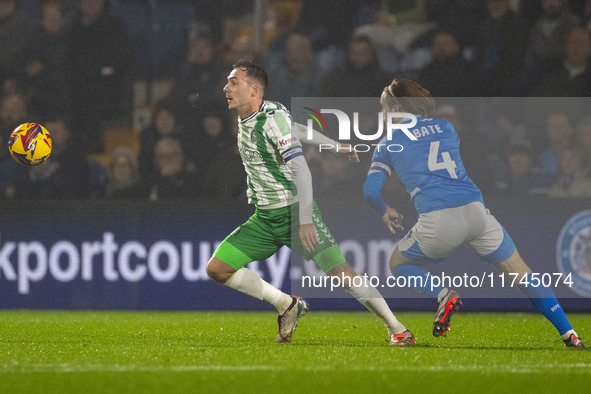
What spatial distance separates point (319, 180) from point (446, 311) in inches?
156

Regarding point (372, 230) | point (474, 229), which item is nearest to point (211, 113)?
point (372, 230)

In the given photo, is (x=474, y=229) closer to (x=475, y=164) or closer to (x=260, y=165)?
(x=260, y=165)

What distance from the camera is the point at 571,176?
33.0ft

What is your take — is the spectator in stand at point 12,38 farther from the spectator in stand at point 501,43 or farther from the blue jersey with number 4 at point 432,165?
the blue jersey with number 4 at point 432,165

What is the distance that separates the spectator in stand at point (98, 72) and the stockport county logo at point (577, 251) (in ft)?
17.0

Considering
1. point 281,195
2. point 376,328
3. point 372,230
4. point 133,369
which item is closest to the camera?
point 133,369

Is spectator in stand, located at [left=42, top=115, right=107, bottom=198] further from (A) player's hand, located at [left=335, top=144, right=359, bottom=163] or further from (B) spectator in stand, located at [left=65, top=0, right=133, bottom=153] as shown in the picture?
(A) player's hand, located at [left=335, top=144, right=359, bottom=163]

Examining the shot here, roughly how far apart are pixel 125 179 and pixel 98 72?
1.54 metres

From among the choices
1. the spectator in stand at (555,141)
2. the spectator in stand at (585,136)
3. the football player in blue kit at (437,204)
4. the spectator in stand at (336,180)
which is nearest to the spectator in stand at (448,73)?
the spectator in stand at (555,141)

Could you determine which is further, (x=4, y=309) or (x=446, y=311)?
(x=4, y=309)

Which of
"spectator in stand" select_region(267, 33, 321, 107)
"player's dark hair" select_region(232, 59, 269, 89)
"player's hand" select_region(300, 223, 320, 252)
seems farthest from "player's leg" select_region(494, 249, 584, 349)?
"spectator in stand" select_region(267, 33, 321, 107)

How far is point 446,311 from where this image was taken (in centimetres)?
654

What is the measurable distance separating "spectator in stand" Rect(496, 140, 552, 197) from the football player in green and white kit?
346 centimetres

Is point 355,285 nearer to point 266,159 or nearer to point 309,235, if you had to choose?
point 309,235
